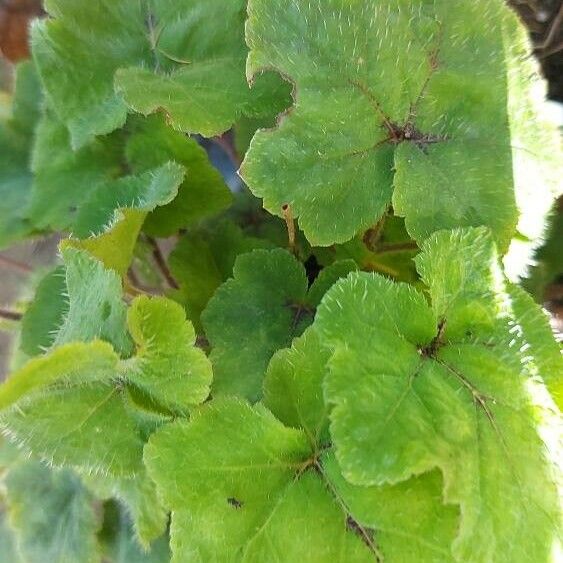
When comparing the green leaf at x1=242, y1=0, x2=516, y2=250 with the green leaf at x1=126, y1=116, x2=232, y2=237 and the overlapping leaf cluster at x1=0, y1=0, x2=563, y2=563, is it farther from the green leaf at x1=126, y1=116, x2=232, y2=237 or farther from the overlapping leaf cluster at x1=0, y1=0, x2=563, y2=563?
the green leaf at x1=126, y1=116, x2=232, y2=237

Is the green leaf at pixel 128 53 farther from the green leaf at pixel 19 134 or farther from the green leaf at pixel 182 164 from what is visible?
the green leaf at pixel 19 134

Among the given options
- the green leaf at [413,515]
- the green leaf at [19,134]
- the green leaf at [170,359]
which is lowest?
the green leaf at [413,515]

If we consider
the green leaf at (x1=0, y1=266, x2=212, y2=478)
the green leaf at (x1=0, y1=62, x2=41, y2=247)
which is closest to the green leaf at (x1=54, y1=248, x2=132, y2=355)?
the green leaf at (x1=0, y1=266, x2=212, y2=478)

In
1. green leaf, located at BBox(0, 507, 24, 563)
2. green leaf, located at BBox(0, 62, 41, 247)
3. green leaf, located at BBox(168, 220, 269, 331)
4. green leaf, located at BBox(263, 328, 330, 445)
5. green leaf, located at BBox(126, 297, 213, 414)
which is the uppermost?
green leaf, located at BBox(0, 62, 41, 247)

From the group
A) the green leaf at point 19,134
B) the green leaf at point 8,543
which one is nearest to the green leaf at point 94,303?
the green leaf at point 19,134

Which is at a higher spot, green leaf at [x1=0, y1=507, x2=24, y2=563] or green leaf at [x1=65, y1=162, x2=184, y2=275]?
green leaf at [x1=65, y1=162, x2=184, y2=275]

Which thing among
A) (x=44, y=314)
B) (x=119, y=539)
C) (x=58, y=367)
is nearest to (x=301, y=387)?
(x=58, y=367)

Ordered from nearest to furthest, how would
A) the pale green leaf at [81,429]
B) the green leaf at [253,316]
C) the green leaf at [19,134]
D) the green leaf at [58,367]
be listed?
the green leaf at [58,367] → the pale green leaf at [81,429] → the green leaf at [253,316] → the green leaf at [19,134]

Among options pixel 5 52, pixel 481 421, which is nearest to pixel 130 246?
pixel 481 421
